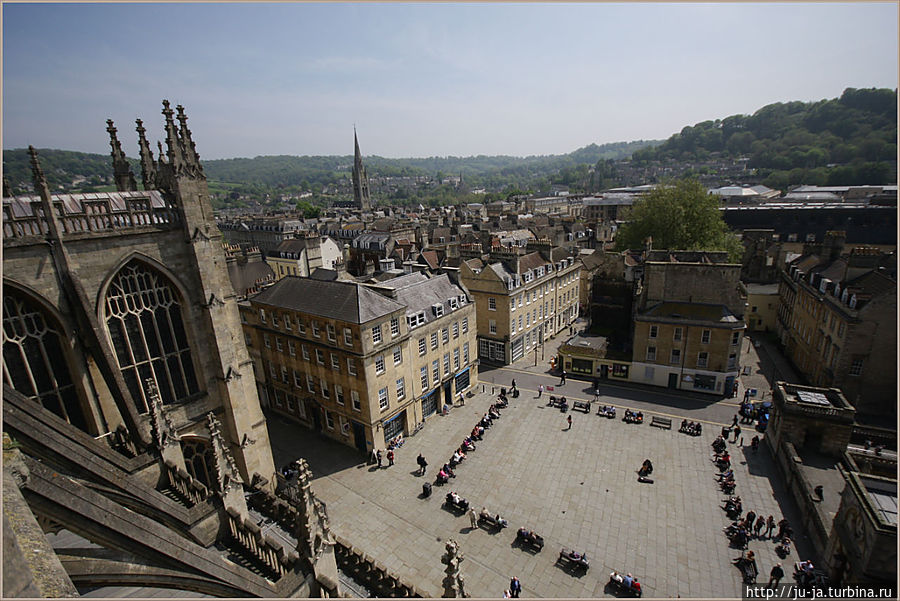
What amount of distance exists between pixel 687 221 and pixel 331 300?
169ft

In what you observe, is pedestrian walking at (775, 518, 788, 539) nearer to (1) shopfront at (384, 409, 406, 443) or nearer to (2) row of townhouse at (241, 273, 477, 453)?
(2) row of townhouse at (241, 273, 477, 453)

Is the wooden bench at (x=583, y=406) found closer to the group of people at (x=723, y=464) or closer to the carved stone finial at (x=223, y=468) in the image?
the group of people at (x=723, y=464)

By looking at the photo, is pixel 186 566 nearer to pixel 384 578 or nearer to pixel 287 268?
pixel 384 578

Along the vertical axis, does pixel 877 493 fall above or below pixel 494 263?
below

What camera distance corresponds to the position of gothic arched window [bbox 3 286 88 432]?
592 inches

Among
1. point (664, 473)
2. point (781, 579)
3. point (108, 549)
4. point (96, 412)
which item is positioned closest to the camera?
point (108, 549)

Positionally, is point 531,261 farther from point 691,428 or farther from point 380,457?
point 380,457

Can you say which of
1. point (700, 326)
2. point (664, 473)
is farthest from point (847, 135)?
point (664, 473)

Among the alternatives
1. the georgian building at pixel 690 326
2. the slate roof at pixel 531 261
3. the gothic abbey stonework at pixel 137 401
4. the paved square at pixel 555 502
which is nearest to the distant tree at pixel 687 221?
the slate roof at pixel 531 261

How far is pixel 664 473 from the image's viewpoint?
1080 inches

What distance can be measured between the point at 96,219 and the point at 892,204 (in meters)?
100

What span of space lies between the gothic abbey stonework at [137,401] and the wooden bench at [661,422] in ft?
90.0

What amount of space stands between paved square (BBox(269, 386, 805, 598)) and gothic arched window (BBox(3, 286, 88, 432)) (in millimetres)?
14883

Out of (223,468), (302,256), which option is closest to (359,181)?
(302,256)
